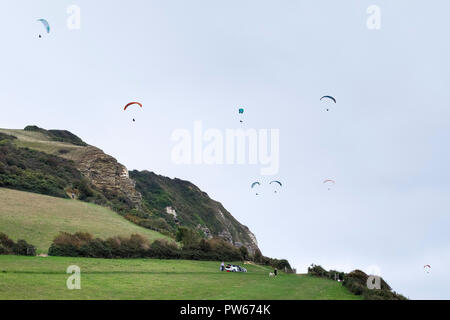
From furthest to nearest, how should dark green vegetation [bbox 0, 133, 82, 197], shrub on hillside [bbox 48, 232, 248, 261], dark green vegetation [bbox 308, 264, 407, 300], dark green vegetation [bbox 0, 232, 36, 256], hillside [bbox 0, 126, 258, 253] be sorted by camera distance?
1. hillside [bbox 0, 126, 258, 253]
2. dark green vegetation [bbox 0, 133, 82, 197]
3. shrub on hillside [bbox 48, 232, 248, 261]
4. dark green vegetation [bbox 0, 232, 36, 256]
5. dark green vegetation [bbox 308, 264, 407, 300]

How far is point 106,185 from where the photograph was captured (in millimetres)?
96750

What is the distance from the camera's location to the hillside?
76.4m

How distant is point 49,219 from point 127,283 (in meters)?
31.1

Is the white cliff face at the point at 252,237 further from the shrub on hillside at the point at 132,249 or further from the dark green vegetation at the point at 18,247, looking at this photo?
the dark green vegetation at the point at 18,247

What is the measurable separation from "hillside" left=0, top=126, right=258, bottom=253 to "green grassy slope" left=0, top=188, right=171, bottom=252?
526cm

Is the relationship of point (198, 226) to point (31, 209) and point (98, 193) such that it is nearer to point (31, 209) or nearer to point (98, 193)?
point (98, 193)

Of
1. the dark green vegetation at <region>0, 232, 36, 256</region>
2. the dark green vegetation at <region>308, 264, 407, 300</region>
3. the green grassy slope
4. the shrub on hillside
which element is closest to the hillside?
the green grassy slope

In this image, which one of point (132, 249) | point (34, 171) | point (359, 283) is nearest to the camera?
point (359, 283)

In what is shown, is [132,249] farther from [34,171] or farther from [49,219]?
[34,171]

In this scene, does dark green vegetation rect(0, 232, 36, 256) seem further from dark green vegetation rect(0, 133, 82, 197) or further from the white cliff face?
the white cliff face

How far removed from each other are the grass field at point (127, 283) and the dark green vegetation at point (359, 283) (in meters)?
0.86

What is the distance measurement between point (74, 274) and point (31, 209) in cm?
2986

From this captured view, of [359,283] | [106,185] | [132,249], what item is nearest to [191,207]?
[106,185]
